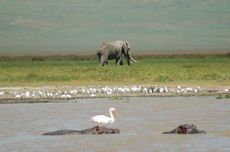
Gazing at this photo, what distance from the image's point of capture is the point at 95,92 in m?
28.2

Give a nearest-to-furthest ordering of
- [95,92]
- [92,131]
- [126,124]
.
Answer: [92,131] < [126,124] < [95,92]

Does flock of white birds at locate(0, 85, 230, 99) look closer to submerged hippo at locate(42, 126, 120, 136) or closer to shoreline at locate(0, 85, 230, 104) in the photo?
shoreline at locate(0, 85, 230, 104)

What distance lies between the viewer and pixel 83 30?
2943 inches

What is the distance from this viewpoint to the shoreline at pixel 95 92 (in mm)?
26891

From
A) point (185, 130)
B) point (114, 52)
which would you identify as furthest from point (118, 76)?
point (185, 130)

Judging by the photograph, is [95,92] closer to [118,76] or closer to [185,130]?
[118,76]

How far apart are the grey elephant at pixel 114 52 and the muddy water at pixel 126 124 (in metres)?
17.0

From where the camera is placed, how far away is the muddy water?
17.2 metres

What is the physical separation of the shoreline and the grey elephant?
1392 cm

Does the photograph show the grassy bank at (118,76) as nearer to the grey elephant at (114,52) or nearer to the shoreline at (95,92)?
the shoreline at (95,92)

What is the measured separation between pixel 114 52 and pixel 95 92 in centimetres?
1618

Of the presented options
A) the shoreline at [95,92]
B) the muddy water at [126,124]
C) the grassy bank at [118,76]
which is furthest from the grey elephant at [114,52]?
the muddy water at [126,124]

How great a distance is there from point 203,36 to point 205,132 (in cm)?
5278

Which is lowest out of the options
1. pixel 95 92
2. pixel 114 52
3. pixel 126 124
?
pixel 126 124
